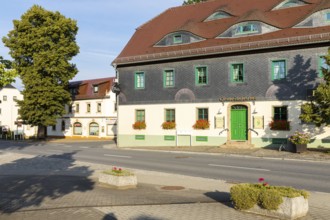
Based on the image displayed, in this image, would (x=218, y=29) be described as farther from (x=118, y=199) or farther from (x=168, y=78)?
(x=118, y=199)

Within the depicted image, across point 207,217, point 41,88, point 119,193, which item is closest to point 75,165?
point 119,193

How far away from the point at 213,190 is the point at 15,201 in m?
5.33

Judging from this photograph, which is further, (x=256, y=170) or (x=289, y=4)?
(x=289, y=4)

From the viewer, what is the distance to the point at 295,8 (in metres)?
26.8

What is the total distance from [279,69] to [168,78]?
8.64 m

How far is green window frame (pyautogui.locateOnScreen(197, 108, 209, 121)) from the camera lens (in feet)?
90.9

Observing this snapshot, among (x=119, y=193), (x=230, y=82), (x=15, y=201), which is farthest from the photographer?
(x=230, y=82)

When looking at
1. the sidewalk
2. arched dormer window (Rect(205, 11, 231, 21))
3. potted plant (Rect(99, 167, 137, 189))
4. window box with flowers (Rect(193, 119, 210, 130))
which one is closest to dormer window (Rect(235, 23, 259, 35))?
arched dormer window (Rect(205, 11, 231, 21))

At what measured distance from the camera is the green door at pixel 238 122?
2608 cm

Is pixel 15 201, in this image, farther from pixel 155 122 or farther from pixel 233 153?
pixel 155 122

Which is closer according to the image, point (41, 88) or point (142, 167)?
point (142, 167)

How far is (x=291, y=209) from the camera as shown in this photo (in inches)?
290

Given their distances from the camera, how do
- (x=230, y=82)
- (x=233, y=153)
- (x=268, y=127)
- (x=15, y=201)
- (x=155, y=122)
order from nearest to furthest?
(x=15, y=201), (x=233, y=153), (x=268, y=127), (x=230, y=82), (x=155, y=122)

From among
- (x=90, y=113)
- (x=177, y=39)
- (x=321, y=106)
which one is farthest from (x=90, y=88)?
(x=321, y=106)
